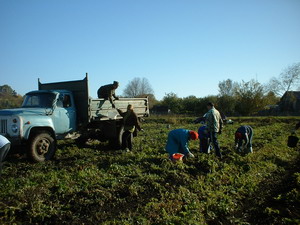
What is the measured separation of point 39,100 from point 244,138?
727 cm

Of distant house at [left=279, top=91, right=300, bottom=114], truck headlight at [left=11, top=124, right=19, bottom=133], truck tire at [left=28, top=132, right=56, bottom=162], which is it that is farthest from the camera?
distant house at [left=279, top=91, right=300, bottom=114]

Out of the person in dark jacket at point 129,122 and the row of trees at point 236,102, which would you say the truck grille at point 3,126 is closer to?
the person in dark jacket at point 129,122

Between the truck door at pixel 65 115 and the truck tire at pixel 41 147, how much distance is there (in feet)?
2.45

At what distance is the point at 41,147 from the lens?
773 cm

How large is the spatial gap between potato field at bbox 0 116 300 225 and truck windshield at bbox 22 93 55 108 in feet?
6.16

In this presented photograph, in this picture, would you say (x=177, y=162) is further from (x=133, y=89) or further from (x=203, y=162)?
(x=133, y=89)

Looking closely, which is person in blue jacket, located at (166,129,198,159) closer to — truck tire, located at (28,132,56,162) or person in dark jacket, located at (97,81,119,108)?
person in dark jacket, located at (97,81,119,108)

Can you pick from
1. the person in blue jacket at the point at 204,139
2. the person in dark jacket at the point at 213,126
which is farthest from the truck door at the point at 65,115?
the person in dark jacket at the point at 213,126

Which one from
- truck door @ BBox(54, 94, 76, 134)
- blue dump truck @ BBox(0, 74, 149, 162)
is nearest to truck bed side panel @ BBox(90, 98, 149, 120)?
blue dump truck @ BBox(0, 74, 149, 162)

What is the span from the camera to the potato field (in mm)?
4188

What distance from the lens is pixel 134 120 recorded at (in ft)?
29.9

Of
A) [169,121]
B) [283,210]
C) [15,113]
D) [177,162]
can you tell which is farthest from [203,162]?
[169,121]

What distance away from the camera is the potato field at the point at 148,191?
4.19 m

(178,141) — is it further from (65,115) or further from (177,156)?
(65,115)
